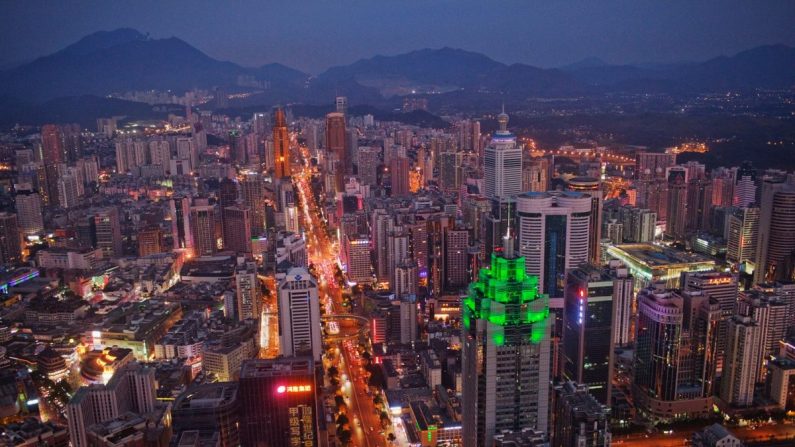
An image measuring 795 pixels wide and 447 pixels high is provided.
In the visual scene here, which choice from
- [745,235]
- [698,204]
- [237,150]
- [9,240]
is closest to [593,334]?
[745,235]

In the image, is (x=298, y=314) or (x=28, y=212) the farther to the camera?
(x=28, y=212)

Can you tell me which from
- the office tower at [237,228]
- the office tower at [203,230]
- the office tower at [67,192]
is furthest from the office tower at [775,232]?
the office tower at [67,192]

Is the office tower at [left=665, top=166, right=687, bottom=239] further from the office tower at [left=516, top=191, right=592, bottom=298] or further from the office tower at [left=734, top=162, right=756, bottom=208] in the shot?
the office tower at [left=516, top=191, right=592, bottom=298]

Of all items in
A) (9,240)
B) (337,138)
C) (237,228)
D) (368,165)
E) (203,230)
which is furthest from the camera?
(337,138)

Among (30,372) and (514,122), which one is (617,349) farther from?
(514,122)

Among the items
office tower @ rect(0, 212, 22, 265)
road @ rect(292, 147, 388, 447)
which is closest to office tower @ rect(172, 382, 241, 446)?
road @ rect(292, 147, 388, 447)

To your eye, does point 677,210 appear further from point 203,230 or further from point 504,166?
point 203,230
